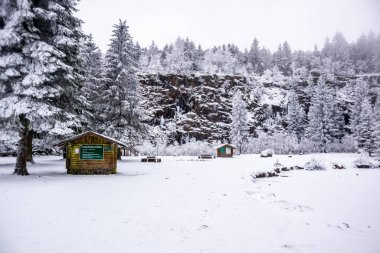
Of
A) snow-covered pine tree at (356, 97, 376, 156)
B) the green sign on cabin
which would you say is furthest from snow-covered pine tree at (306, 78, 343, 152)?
the green sign on cabin

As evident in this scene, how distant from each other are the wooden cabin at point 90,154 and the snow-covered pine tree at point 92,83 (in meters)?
9.07

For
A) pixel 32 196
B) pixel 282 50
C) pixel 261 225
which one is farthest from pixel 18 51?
pixel 282 50

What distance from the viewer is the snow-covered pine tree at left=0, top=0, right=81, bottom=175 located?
634 inches

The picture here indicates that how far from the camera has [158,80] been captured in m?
99.7

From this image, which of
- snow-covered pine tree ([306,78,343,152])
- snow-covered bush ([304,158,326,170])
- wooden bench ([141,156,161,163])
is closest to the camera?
snow-covered bush ([304,158,326,170])

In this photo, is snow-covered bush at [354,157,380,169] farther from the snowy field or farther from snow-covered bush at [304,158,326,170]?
the snowy field

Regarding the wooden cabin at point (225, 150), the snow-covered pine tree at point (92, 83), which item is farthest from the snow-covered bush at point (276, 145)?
the snow-covered pine tree at point (92, 83)

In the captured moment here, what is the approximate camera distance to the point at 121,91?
3083 cm

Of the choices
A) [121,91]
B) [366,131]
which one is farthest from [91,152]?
[366,131]

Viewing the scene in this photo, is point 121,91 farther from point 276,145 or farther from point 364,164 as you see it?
point 276,145

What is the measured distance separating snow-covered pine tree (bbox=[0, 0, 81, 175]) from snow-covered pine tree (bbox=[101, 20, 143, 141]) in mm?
11517

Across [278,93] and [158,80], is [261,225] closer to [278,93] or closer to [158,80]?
[158,80]

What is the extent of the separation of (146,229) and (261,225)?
3771mm

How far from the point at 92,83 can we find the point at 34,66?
54.0 feet
